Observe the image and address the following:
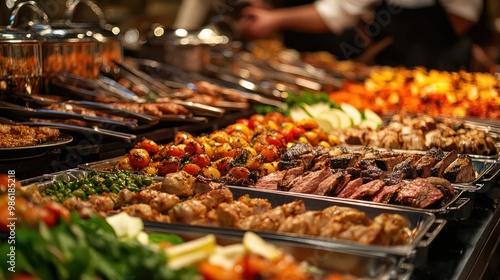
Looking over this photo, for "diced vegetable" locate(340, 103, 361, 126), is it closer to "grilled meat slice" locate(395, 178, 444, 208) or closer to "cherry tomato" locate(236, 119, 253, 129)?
"cherry tomato" locate(236, 119, 253, 129)

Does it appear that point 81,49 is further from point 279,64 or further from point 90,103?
point 279,64

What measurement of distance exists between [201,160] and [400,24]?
15.7ft

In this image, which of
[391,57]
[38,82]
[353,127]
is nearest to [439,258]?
[353,127]

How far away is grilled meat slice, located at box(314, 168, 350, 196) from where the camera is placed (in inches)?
111

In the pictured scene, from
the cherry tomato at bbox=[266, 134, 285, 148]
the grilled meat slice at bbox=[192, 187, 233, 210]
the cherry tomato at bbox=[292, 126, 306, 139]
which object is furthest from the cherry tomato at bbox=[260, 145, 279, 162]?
the grilled meat slice at bbox=[192, 187, 233, 210]

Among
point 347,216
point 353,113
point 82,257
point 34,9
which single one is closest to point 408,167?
point 347,216

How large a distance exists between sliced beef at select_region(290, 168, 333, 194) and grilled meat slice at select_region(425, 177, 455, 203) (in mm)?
444

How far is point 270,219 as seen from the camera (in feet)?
7.68

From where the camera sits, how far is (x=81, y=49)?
4.09m

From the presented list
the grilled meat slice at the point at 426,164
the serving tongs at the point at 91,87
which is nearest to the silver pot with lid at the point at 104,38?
the serving tongs at the point at 91,87

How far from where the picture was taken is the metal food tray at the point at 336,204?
2055 mm

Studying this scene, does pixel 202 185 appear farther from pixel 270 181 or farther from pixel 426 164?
pixel 426 164

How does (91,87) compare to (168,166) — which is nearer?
(168,166)

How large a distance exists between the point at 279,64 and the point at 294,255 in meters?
4.63
